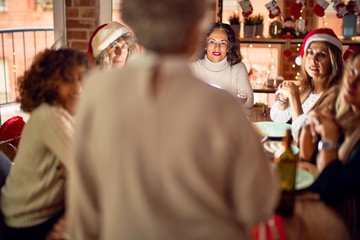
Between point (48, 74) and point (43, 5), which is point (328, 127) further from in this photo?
point (43, 5)

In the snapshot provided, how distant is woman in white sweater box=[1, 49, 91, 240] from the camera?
1606 millimetres

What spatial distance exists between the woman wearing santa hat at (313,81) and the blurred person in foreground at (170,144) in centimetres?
148

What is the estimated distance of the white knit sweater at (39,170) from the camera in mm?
1596

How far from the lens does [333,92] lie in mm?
2506

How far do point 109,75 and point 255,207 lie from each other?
1.41 feet

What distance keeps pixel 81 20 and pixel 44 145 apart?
2.43 meters

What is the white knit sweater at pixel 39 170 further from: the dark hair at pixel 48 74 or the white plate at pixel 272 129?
the white plate at pixel 272 129

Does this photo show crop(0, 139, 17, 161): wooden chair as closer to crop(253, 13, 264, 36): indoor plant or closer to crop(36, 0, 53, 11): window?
crop(253, 13, 264, 36): indoor plant

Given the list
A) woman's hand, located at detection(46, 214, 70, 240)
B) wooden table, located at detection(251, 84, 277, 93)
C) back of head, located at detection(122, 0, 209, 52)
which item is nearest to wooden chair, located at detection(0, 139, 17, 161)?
woman's hand, located at detection(46, 214, 70, 240)

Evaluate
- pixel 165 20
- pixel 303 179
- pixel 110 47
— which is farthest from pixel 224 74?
pixel 165 20

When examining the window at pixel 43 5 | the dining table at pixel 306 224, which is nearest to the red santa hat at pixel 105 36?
the dining table at pixel 306 224

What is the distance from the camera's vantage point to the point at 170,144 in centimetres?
104

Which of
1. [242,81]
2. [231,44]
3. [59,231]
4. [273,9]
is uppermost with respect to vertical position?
[273,9]

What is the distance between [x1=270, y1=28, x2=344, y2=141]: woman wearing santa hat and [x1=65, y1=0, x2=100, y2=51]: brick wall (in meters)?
1.72
